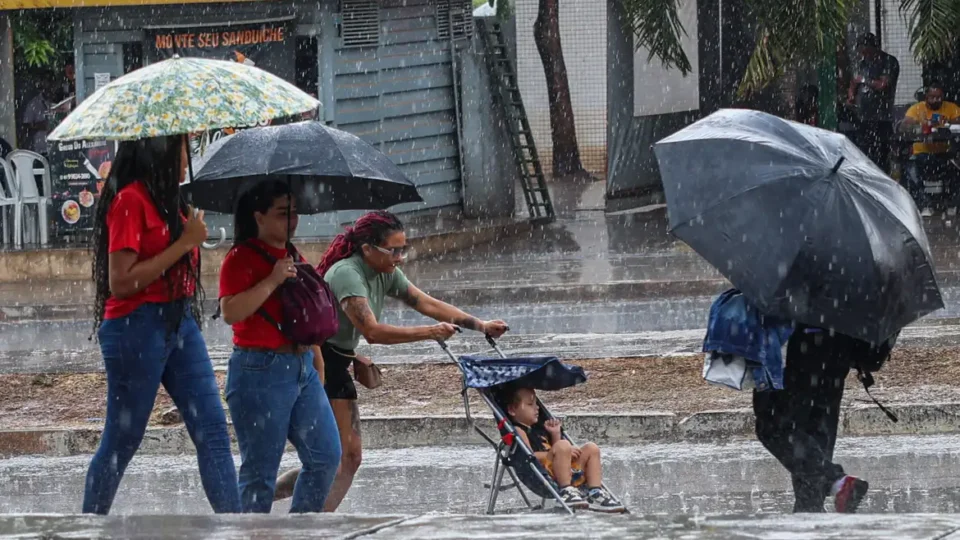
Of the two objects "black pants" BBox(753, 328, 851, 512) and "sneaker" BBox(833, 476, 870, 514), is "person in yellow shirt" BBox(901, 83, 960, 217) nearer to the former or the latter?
"black pants" BBox(753, 328, 851, 512)

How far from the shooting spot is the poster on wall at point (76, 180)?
18156mm

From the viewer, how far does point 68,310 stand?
15180mm

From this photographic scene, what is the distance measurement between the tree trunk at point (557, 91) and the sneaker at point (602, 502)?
67.6 ft

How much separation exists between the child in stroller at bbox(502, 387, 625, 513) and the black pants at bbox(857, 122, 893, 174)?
1521cm

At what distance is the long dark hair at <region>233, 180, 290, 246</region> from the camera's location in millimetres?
5789

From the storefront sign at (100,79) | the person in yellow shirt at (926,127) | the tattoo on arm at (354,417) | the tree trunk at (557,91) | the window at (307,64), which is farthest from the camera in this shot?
the tree trunk at (557,91)

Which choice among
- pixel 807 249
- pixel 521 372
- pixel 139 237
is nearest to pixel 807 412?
pixel 807 249

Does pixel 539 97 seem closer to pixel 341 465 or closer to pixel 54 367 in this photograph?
pixel 54 367

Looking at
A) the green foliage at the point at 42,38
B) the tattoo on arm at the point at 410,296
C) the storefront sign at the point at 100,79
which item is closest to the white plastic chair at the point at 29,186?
the storefront sign at the point at 100,79

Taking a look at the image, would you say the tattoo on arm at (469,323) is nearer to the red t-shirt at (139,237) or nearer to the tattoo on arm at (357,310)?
the tattoo on arm at (357,310)

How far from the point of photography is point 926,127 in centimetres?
1947

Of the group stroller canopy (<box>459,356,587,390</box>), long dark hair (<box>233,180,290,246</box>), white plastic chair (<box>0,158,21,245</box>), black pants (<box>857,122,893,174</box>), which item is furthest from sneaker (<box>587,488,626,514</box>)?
black pants (<box>857,122,893,174</box>)

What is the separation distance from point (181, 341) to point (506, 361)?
1286 mm

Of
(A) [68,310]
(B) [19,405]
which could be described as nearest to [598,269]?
(A) [68,310]
